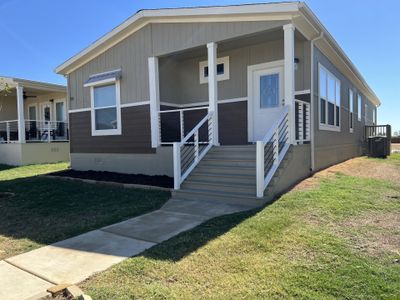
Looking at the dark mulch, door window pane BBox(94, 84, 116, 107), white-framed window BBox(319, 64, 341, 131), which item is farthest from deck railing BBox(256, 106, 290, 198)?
door window pane BBox(94, 84, 116, 107)

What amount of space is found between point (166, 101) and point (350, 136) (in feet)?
28.0

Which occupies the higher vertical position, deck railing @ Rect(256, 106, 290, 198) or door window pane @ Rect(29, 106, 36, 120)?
door window pane @ Rect(29, 106, 36, 120)

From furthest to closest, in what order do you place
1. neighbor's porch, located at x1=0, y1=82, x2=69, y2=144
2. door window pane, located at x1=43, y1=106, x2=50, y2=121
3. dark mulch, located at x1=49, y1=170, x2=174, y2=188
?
door window pane, located at x1=43, y1=106, x2=50, y2=121, neighbor's porch, located at x1=0, y1=82, x2=69, y2=144, dark mulch, located at x1=49, y1=170, x2=174, y2=188

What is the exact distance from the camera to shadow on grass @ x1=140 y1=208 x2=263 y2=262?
375 cm

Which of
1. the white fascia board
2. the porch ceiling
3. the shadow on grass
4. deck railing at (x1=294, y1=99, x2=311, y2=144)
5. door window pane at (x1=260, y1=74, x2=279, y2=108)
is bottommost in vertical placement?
the shadow on grass

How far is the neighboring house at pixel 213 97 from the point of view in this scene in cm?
691

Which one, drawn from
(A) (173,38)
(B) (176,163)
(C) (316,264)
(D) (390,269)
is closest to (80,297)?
(C) (316,264)

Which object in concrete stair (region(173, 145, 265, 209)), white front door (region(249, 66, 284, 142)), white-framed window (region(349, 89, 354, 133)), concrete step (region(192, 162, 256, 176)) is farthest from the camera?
white-framed window (region(349, 89, 354, 133))

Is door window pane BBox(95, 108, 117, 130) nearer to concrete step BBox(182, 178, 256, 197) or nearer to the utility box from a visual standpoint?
concrete step BBox(182, 178, 256, 197)

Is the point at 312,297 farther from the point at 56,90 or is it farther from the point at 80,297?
the point at 56,90

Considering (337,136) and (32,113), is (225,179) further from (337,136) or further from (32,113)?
(32,113)

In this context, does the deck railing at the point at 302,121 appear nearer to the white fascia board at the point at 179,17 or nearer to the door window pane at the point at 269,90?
the door window pane at the point at 269,90

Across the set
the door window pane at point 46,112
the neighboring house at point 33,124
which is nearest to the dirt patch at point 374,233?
the neighboring house at point 33,124

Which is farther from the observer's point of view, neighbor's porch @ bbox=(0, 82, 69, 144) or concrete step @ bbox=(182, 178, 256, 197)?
neighbor's porch @ bbox=(0, 82, 69, 144)
